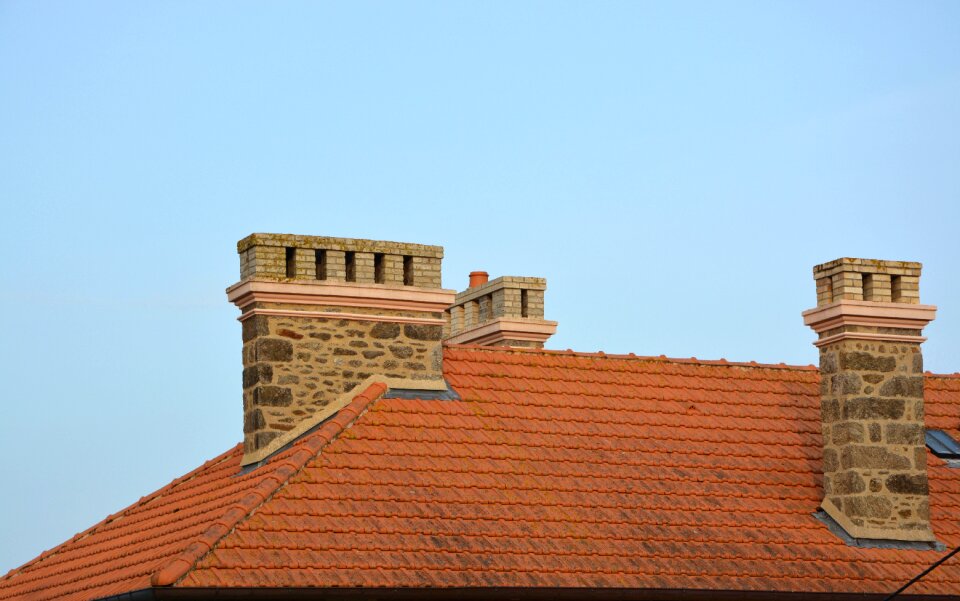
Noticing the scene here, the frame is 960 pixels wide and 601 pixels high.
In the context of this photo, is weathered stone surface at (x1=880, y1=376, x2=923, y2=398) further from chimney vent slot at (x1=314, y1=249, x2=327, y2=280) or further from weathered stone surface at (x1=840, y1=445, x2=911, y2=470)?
chimney vent slot at (x1=314, y1=249, x2=327, y2=280)

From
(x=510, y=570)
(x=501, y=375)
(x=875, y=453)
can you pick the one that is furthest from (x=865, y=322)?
(x=510, y=570)

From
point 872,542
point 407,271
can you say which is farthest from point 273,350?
point 872,542

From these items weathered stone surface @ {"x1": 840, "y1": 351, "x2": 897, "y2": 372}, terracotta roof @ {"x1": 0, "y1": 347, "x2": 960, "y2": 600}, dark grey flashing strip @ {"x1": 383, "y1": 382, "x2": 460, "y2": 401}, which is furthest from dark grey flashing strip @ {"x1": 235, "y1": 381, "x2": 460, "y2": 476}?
weathered stone surface @ {"x1": 840, "y1": 351, "x2": 897, "y2": 372}

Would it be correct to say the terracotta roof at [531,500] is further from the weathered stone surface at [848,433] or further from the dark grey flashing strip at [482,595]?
the weathered stone surface at [848,433]

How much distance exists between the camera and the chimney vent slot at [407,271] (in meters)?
20.2

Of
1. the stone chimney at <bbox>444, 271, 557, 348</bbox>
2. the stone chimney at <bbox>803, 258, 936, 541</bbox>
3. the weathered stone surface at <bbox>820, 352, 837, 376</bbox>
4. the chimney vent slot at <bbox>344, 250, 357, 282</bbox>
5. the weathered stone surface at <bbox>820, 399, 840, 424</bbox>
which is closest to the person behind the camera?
the stone chimney at <bbox>803, 258, 936, 541</bbox>

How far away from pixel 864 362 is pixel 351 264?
578 cm

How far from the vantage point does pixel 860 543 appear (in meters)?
19.4

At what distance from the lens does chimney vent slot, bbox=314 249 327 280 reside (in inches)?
781

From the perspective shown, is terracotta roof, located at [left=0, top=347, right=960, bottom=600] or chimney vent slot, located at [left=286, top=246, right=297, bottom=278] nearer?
terracotta roof, located at [left=0, top=347, right=960, bottom=600]

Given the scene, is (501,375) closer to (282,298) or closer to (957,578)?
(282,298)

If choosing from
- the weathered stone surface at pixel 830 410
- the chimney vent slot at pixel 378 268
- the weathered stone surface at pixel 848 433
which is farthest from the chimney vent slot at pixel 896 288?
the chimney vent slot at pixel 378 268

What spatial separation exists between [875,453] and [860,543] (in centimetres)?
104

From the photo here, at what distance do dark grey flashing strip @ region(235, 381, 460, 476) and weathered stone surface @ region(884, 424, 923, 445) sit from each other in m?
4.74
